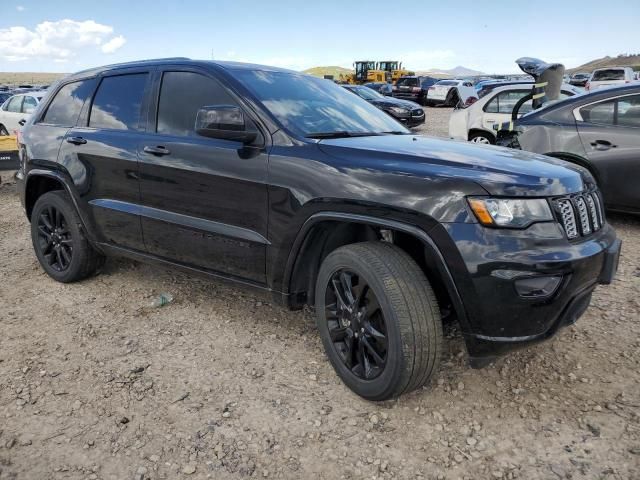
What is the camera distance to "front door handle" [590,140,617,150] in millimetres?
5461

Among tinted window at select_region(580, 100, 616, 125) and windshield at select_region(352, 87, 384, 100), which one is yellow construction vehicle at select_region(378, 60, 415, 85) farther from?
tinted window at select_region(580, 100, 616, 125)

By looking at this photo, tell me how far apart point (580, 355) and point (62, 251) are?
3.85 metres

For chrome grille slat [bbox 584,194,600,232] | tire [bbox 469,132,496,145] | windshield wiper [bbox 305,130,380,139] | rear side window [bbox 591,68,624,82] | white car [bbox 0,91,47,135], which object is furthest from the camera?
rear side window [bbox 591,68,624,82]

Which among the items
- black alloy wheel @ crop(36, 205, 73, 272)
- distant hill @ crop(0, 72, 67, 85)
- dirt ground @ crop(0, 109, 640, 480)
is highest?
distant hill @ crop(0, 72, 67, 85)

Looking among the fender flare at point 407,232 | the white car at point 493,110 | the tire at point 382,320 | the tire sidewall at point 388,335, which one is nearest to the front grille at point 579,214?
the fender flare at point 407,232

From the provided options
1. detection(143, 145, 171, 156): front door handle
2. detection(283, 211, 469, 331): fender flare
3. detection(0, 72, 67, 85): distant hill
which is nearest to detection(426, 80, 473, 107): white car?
detection(143, 145, 171, 156): front door handle

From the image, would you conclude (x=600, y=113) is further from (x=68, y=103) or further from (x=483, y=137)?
(x=68, y=103)

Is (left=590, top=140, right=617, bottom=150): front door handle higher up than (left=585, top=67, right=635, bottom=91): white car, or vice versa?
(left=585, top=67, right=635, bottom=91): white car

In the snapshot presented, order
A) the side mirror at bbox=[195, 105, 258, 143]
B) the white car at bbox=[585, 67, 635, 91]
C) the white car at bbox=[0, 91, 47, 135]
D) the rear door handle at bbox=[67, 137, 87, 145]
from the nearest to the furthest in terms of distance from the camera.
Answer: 1. the side mirror at bbox=[195, 105, 258, 143]
2. the rear door handle at bbox=[67, 137, 87, 145]
3. the white car at bbox=[0, 91, 47, 135]
4. the white car at bbox=[585, 67, 635, 91]

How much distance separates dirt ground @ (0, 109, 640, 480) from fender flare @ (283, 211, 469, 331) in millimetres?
594

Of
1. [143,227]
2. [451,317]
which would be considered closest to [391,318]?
[451,317]

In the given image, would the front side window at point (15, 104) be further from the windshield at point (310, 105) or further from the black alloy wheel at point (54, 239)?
the windshield at point (310, 105)

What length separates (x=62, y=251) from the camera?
4.26m

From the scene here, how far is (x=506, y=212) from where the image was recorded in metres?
2.23
